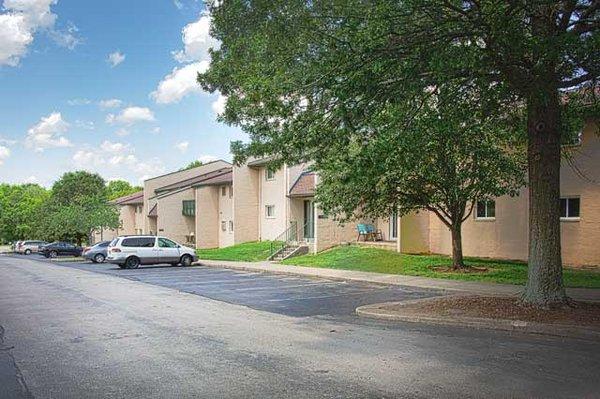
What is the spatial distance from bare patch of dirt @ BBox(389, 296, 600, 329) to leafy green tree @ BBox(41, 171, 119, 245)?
4508 centimetres

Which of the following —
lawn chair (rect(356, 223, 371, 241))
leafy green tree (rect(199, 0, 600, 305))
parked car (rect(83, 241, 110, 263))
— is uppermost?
leafy green tree (rect(199, 0, 600, 305))

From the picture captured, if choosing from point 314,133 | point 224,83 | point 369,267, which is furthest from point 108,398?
point 369,267

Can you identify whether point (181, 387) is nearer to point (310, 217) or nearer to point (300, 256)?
point (300, 256)

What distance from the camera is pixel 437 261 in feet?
77.8

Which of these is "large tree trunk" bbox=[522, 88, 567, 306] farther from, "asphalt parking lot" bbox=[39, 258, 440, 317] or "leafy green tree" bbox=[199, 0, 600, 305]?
"asphalt parking lot" bbox=[39, 258, 440, 317]

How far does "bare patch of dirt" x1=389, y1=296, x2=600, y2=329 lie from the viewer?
1070 cm

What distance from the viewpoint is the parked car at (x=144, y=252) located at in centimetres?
3021

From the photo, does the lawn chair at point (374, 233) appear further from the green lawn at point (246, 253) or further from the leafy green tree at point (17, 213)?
the leafy green tree at point (17, 213)

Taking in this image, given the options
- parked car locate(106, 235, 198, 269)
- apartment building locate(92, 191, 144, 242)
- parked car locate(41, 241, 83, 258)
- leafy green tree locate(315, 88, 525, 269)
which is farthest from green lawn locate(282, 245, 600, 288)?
apartment building locate(92, 191, 144, 242)

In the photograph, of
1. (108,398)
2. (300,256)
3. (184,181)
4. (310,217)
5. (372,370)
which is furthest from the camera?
(184,181)

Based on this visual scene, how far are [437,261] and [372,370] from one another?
17.1 m

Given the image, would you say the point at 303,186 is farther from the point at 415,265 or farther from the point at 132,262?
the point at 415,265

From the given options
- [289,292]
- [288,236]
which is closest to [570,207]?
[289,292]

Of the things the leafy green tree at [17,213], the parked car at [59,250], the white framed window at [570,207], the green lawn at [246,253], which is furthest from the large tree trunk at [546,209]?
the leafy green tree at [17,213]
